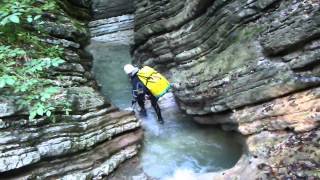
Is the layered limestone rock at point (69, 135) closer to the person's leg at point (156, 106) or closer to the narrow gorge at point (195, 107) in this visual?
the narrow gorge at point (195, 107)

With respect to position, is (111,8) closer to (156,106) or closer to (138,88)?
(138,88)

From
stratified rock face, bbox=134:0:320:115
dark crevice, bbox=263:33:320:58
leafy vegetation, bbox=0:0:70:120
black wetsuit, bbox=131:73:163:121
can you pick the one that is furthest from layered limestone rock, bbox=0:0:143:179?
dark crevice, bbox=263:33:320:58

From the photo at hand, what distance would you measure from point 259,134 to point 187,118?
11.3 ft

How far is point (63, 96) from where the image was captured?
349 inches

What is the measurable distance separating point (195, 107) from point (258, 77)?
2516 mm

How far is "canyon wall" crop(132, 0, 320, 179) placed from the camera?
7566mm

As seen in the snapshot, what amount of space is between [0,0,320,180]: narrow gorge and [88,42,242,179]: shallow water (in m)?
0.03

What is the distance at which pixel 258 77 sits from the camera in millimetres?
8523

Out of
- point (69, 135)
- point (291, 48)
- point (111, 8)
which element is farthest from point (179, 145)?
point (111, 8)

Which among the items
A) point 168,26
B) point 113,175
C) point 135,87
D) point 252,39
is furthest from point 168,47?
point 113,175

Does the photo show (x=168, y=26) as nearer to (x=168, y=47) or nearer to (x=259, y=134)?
(x=168, y=47)

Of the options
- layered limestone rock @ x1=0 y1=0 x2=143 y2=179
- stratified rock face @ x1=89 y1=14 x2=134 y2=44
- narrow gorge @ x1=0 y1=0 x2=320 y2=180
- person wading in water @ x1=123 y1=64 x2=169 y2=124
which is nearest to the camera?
layered limestone rock @ x1=0 y1=0 x2=143 y2=179

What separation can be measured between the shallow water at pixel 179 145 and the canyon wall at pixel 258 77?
431 millimetres

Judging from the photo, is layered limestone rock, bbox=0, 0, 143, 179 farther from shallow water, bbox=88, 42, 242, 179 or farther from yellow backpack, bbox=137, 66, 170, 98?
yellow backpack, bbox=137, 66, 170, 98
